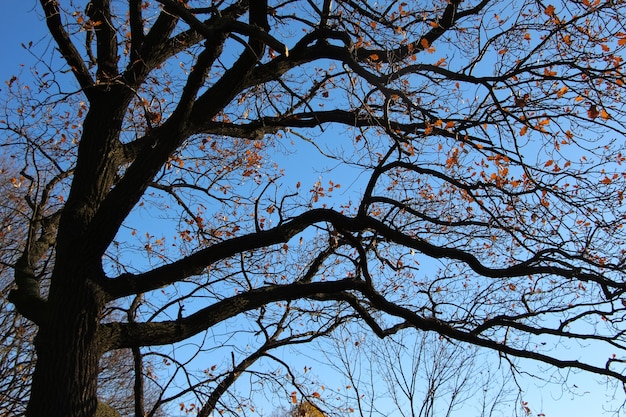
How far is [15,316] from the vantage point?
39.3 feet

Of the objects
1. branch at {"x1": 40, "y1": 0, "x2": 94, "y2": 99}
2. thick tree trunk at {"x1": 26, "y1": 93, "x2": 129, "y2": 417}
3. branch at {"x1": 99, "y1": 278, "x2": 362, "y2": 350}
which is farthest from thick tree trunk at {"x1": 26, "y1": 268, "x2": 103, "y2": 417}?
branch at {"x1": 40, "y1": 0, "x2": 94, "y2": 99}

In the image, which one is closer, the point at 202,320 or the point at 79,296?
the point at 79,296

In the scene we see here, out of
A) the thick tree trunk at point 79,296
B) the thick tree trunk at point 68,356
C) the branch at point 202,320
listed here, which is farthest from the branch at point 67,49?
the branch at point 202,320

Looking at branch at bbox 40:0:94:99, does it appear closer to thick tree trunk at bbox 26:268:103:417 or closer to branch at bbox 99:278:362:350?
thick tree trunk at bbox 26:268:103:417

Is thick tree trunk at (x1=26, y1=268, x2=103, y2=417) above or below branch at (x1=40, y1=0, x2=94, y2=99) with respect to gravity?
below

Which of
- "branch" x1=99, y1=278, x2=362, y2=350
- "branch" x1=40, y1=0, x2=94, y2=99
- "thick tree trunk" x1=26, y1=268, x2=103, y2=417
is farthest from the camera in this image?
"branch" x1=40, y1=0, x2=94, y2=99

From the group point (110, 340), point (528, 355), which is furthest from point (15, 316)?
point (528, 355)

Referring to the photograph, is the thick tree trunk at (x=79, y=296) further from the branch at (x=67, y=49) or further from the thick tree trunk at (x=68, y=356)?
the branch at (x=67, y=49)

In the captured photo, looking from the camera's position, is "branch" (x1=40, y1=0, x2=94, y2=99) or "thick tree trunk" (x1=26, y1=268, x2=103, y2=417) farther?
"branch" (x1=40, y1=0, x2=94, y2=99)

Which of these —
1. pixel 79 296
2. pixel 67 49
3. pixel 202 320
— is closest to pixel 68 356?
pixel 79 296

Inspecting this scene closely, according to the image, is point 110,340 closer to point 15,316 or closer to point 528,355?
point 528,355

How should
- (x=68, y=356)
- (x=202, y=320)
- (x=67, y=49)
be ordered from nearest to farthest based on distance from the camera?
(x=68, y=356) < (x=202, y=320) < (x=67, y=49)

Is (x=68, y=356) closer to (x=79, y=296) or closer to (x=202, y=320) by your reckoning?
(x=79, y=296)

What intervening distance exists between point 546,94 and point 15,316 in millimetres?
12052
